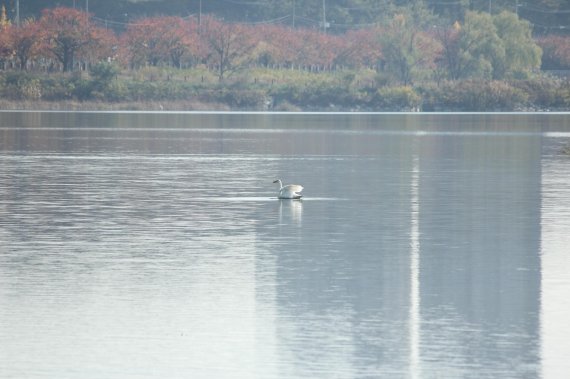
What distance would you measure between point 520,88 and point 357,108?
1276 cm

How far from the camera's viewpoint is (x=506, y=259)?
1808 centimetres

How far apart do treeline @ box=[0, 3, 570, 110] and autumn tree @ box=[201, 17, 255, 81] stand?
0.42 ft

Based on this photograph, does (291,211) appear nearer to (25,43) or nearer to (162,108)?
(162,108)

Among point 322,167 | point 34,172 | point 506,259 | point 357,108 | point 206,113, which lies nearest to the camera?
point 506,259

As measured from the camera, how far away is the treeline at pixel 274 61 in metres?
107

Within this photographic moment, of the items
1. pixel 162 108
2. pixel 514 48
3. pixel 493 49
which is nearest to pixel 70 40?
pixel 162 108

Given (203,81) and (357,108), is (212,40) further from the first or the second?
→ (357,108)

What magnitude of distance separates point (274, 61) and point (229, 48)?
637cm

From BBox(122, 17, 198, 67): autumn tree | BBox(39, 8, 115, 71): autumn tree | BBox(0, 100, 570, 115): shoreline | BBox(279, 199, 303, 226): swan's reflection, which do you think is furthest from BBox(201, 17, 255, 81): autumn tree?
BBox(279, 199, 303, 226): swan's reflection

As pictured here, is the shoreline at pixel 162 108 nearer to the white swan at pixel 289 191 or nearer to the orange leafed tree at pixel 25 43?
the orange leafed tree at pixel 25 43

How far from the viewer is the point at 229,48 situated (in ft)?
404

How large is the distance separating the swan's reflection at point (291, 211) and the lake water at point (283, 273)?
51 mm

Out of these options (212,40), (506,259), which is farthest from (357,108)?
(506,259)

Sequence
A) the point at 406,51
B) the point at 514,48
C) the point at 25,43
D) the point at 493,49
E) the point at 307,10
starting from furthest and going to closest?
the point at 307,10
the point at 406,51
the point at 25,43
the point at 514,48
the point at 493,49
